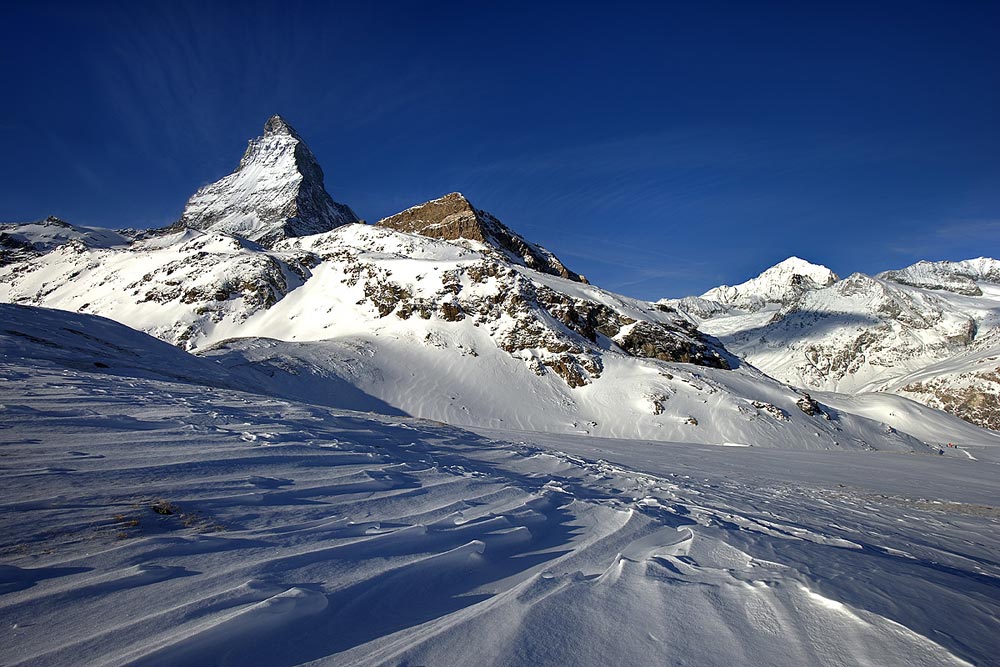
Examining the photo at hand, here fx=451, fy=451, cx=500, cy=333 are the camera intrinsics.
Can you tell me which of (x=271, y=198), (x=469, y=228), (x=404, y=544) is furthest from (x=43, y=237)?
(x=404, y=544)

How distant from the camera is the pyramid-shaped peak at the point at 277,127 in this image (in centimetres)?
17750

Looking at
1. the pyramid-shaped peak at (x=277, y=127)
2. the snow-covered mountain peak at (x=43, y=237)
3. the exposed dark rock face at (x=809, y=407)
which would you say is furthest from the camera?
the pyramid-shaped peak at (x=277, y=127)

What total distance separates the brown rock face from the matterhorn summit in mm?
57359

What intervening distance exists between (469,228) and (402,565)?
235ft

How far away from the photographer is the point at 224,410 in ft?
22.5

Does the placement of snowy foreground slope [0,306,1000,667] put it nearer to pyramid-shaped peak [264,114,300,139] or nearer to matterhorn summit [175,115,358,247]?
matterhorn summit [175,115,358,247]

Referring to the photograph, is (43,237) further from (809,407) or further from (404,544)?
(809,407)

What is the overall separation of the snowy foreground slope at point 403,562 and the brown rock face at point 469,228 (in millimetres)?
65431

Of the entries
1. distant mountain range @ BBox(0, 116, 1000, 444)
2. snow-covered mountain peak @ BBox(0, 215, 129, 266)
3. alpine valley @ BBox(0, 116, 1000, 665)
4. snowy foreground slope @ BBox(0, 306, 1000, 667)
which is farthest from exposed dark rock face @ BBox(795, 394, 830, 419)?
snow-covered mountain peak @ BBox(0, 215, 129, 266)

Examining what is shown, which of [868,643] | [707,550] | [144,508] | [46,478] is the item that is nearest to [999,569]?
[707,550]

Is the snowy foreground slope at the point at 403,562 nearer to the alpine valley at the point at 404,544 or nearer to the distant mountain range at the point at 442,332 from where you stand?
the alpine valley at the point at 404,544

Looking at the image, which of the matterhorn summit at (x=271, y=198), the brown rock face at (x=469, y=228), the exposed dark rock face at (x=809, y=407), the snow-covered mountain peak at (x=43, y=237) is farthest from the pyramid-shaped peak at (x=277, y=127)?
the exposed dark rock face at (x=809, y=407)

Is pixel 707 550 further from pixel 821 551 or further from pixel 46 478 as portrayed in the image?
pixel 46 478

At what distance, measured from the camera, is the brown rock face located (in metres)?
72.2
